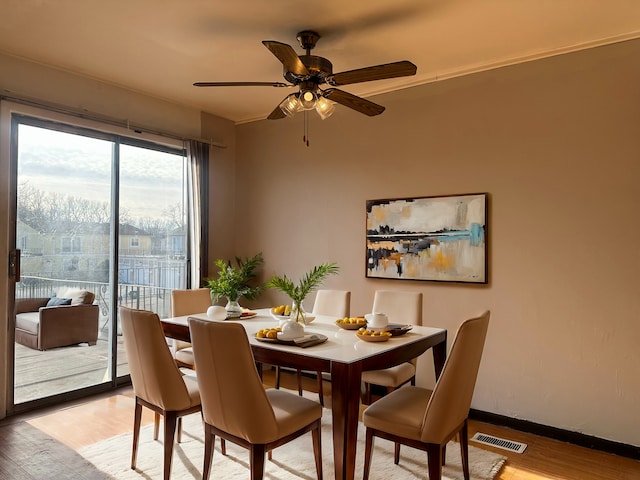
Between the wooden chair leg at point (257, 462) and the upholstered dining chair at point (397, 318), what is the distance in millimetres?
1185

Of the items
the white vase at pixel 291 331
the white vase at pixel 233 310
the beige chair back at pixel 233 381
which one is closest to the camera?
the beige chair back at pixel 233 381

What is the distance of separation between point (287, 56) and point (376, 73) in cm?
50

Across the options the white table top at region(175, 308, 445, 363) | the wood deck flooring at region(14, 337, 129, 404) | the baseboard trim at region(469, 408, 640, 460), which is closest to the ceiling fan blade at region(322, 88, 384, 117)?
the white table top at region(175, 308, 445, 363)

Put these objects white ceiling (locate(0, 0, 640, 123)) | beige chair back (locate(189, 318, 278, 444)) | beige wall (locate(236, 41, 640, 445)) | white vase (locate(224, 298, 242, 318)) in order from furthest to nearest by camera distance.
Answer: white vase (locate(224, 298, 242, 318)) < beige wall (locate(236, 41, 640, 445)) < white ceiling (locate(0, 0, 640, 123)) < beige chair back (locate(189, 318, 278, 444))

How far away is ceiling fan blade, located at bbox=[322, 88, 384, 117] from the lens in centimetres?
278

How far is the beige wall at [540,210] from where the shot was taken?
9.85 ft

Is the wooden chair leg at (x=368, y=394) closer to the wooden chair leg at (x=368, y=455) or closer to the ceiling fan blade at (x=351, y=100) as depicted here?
the wooden chair leg at (x=368, y=455)

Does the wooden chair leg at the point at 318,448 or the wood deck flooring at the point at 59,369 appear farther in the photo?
the wood deck flooring at the point at 59,369

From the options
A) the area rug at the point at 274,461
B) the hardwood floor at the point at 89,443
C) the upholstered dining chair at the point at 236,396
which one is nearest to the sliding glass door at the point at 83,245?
the hardwood floor at the point at 89,443

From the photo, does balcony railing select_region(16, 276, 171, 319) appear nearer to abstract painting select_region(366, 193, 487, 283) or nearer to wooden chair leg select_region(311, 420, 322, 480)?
abstract painting select_region(366, 193, 487, 283)

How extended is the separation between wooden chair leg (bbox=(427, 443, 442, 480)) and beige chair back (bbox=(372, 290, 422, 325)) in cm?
123

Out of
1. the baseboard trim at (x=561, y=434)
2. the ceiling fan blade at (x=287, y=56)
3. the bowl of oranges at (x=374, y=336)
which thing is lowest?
the baseboard trim at (x=561, y=434)

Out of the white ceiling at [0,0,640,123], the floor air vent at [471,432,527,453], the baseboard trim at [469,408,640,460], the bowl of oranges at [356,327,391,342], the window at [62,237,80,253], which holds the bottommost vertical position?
the floor air vent at [471,432,527,453]

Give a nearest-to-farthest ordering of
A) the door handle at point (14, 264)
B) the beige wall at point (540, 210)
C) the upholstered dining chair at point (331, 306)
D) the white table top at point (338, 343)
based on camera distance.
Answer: the white table top at point (338, 343) → the beige wall at point (540, 210) → the door handle at point (14, 264) → the upholstered dining chair at point (331, 306)
